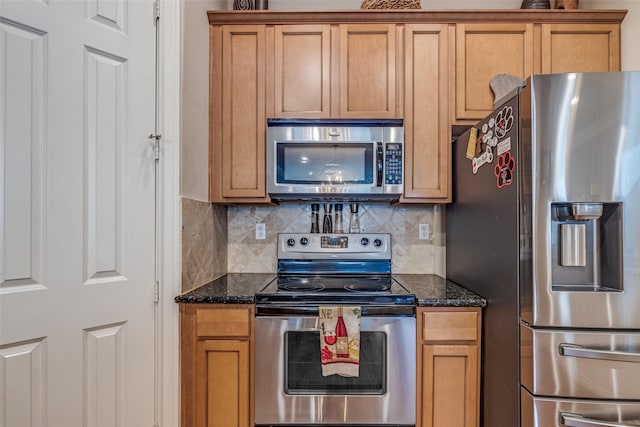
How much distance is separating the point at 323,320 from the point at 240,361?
17.3 inches

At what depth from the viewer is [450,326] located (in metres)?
1.51

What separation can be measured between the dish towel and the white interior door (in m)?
0.80

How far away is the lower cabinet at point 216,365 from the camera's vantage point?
1496 mm

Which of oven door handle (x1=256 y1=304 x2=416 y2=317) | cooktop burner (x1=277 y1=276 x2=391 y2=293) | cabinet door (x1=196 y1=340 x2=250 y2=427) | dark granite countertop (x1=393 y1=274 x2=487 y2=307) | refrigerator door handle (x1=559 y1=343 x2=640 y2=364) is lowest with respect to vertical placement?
cabinet door (x1=196 y1=340 x2=250 y2=427)

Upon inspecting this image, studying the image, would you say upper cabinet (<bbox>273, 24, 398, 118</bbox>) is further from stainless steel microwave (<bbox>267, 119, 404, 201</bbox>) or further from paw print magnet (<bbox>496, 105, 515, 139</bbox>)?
paw print magnet (<bbox>496, 105, 515, 139</bbox>)

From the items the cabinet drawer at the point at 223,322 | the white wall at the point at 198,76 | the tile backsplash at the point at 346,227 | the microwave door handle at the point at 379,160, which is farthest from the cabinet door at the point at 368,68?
the cabinet drawer at the point at 223,322

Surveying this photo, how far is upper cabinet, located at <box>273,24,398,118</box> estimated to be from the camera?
1846mm

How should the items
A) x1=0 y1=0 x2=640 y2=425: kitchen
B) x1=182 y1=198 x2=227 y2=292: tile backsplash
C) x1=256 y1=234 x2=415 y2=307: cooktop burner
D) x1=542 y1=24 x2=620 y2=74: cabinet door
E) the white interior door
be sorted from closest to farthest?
the white interior door
x1=0 y1=0 x2=640 y2=425: kitchen
x1=182 y1=198 x2=227 y2=292: tile backsplash
x1=542 y1=24 x2=620 y2=74: cabinet door
x1=256 y1=234 x2=415 y2=307: cooktop burner

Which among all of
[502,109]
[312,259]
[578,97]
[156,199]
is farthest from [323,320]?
[578,97]

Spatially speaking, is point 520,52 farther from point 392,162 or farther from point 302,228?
point 302,228

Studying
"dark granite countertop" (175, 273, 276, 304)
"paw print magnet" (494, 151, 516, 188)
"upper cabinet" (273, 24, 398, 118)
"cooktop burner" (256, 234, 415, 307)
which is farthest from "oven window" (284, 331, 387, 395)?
"upper cabinet" (273, 24, 398, 118)

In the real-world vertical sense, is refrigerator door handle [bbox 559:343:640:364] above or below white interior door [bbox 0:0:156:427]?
below

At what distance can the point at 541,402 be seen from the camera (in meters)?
1.20

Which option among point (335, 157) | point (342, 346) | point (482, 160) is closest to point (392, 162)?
point (335, 157)
